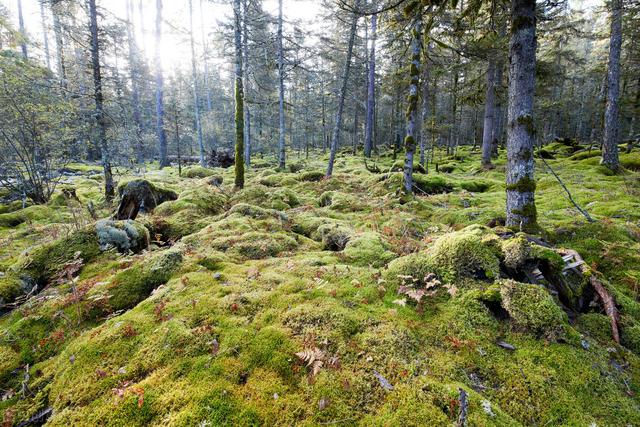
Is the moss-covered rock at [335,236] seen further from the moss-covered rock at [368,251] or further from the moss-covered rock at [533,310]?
the moss-covered rock at [533,310]

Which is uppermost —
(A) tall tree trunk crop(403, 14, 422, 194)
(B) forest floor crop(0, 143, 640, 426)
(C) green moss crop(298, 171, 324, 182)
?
(A) tall tree trunk crop(403, 14, 422, 194)

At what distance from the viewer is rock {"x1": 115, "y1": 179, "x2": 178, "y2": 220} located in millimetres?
8584

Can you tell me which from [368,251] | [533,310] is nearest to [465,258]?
[533,310]

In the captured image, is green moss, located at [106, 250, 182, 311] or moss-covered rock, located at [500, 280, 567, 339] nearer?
moss-covered rock, located at [500, 280, 567, 339]

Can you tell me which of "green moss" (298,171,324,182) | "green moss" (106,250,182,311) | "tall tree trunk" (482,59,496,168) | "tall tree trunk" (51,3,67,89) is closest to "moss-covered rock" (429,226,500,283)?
"green moss" (106,250,182,311)

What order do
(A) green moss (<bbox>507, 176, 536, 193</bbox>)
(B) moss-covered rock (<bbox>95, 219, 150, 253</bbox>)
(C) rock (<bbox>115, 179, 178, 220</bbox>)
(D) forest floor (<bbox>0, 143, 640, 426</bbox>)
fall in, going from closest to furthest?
(D) forest floor (<bbox>0, 143, 640, 426</bbox>)
(A) green moss (<bbox>507, 176, 536, 193</bbox>)
(B) moss-covered rock (<bbox>95, 219, 150, 253</bbox>)
(C) rock (<bbox>115, 179, 178, 220</bbox>)

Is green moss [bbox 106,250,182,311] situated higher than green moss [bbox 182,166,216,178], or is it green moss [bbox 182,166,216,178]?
green moss [bbox 182,166,216,178]

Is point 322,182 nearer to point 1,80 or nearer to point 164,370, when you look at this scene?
point 164,370

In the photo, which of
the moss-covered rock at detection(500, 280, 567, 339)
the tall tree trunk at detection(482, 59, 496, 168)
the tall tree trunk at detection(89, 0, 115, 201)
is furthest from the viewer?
the tall tree trunk at detection(482, 59, 496, 168)

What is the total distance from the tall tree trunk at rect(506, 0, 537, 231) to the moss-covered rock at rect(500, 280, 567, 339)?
201 centimetres

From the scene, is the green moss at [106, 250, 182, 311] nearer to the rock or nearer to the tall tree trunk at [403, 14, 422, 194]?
the rock

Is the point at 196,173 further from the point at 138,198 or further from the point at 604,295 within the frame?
the point at 604,295

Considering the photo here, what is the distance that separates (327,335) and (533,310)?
84.6 inches

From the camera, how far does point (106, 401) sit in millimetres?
2326
